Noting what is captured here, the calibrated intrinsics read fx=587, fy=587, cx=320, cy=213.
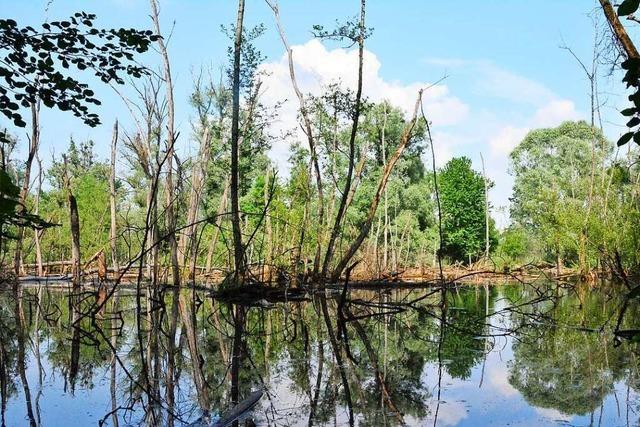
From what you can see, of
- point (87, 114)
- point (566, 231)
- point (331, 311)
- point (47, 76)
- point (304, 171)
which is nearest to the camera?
point (47, 76)

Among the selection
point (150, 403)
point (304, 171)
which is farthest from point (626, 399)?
point (304, 171)

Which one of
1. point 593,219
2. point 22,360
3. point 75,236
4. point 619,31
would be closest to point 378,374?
point 22,360

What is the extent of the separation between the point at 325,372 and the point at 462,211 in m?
34.0

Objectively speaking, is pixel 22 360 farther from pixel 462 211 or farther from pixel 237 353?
pixel 462 211

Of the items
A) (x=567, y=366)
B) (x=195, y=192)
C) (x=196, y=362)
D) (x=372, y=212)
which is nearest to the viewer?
(x=567, y=366)

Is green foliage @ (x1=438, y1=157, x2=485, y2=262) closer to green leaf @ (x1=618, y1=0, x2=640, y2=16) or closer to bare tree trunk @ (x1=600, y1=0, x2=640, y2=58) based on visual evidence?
bare tree trunk @ (x1=600, y1=0, x2=640, y2=58)

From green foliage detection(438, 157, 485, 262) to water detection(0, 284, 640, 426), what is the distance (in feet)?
99.1

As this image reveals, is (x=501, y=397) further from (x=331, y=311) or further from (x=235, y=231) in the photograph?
(x=235, y=231)

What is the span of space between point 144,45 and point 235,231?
170 inches

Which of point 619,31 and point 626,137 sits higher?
point 619,31

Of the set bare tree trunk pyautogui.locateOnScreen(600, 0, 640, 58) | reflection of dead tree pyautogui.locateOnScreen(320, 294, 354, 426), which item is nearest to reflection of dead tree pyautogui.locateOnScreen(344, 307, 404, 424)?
reflection of dead tree pyautogui.locateOnScreen(320, 294, 354, 426)

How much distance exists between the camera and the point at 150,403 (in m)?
2.64

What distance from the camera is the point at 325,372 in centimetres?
332

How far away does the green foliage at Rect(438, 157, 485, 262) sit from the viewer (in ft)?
117
